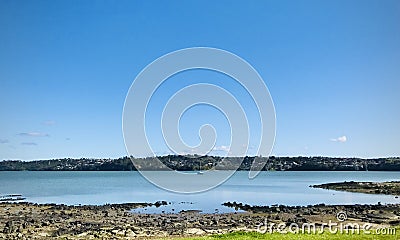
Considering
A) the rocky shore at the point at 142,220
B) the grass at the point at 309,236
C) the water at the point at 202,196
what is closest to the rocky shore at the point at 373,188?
the water at the point at 202,196

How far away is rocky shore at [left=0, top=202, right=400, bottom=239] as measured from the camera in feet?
102

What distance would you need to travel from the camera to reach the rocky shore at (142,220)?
102 ft

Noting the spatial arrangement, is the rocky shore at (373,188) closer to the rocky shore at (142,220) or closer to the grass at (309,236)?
the rocky shore at (142,220)

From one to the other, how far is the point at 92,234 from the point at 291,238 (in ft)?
58.9

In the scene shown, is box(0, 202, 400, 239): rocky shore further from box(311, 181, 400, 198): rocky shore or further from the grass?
box(311, 181, 400, 198): rocky shore

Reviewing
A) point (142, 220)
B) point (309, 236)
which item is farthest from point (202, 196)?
point (309, 236)

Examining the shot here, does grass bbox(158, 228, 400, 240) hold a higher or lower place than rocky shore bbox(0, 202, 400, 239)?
higher

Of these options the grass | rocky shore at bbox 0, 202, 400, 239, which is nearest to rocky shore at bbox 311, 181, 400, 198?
rocky shore at bbox 0, 202, 400, 239

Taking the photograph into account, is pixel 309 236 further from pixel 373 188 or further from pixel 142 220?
pixel 373 188

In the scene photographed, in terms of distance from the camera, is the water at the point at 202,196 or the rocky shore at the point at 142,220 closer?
the rocky shore at the point at 142,220

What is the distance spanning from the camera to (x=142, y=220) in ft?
129

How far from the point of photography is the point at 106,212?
1781 inches

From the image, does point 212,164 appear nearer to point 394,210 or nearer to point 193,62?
point 394,210

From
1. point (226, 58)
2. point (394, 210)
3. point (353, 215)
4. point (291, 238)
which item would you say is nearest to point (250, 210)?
point (353, 215)
